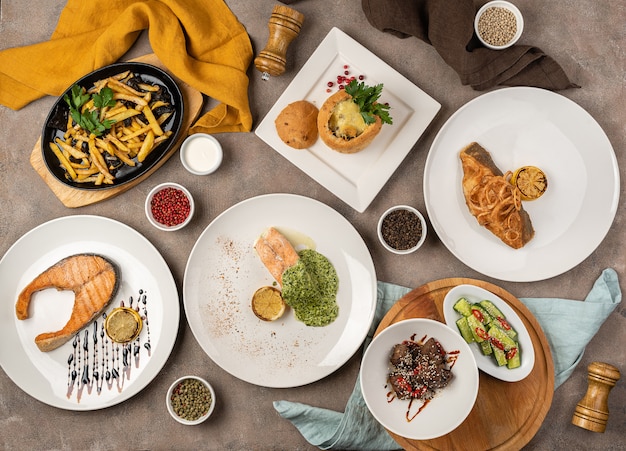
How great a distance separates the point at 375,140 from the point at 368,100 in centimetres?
28

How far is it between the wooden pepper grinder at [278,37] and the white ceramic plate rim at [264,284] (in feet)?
2.31

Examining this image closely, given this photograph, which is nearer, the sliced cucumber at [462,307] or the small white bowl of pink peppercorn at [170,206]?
the sliced cucumber at [462,307]

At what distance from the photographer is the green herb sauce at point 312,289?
9.84 ft

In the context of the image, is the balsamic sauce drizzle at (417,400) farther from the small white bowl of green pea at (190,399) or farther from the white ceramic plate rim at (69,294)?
the white ceramic plate rim at (69,294)

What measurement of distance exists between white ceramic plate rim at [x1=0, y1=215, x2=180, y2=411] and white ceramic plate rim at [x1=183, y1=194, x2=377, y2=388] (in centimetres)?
20

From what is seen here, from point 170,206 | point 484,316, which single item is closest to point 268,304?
point 170,206

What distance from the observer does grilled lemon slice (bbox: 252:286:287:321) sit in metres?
3.04

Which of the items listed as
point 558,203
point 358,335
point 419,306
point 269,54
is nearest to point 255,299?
point 358,335

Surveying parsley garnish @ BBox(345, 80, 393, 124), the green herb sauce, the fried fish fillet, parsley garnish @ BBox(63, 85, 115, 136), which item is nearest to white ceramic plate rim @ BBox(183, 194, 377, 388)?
the green herb sauce

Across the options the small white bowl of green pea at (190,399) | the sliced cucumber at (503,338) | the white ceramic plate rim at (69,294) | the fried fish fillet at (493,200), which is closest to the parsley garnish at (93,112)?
the white ceramic plate rim at (69,294)

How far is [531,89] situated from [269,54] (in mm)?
1392

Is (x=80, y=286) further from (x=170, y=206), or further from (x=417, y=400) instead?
(x=417, y=400)

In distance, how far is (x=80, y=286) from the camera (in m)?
3.08

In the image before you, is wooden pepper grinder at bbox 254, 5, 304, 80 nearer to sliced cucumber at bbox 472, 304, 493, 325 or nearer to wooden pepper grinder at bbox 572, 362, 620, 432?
sliced cucumber at bbox 472, 304, 493, 325
